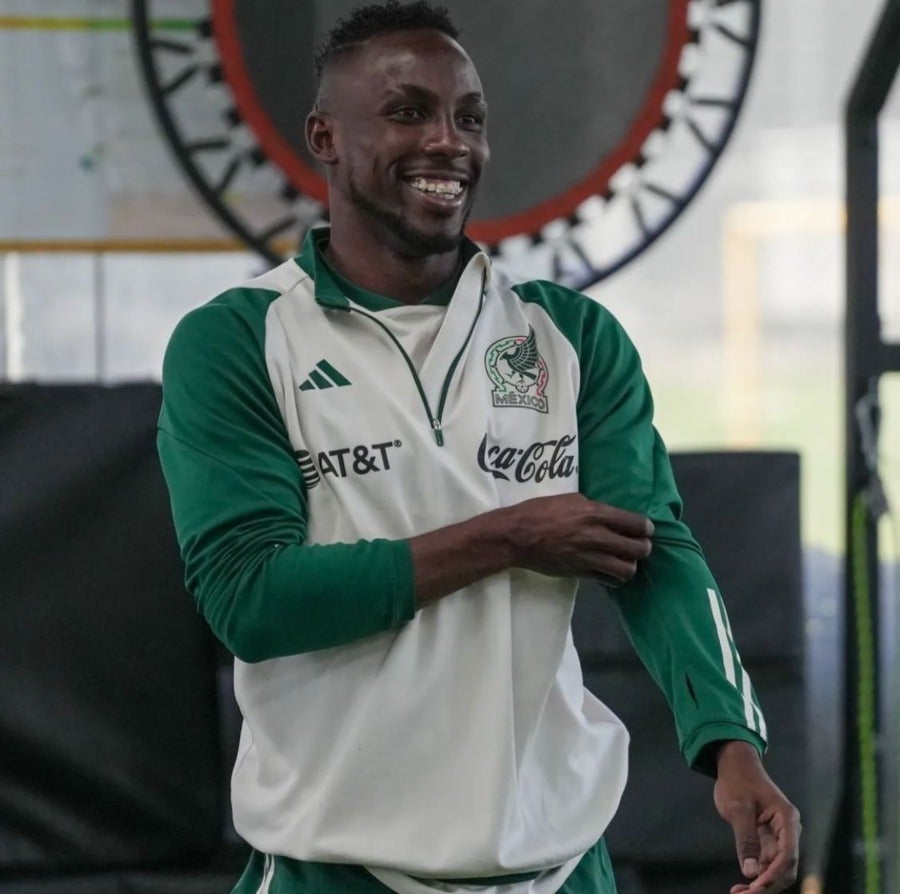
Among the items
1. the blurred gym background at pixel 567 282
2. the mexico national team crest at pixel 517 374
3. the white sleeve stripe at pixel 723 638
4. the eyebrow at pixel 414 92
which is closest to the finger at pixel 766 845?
the white sleeve stripe at pixel 723 638

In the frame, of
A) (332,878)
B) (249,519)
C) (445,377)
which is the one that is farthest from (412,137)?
(332,878)

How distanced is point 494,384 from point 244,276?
61.0 inches

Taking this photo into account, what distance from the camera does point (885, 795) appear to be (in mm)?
2400

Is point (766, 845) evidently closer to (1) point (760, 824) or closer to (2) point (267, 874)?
(1) point (760, 824)

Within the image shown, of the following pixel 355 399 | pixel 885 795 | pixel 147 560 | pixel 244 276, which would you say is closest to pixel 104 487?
pixel 147 560

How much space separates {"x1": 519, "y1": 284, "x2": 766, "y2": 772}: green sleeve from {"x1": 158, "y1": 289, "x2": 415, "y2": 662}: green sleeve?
0.69 ft

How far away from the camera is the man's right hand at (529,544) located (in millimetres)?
1114

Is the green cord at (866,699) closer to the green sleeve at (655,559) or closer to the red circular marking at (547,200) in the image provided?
the red circular marking at (547,200)

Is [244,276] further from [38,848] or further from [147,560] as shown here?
[38,848]

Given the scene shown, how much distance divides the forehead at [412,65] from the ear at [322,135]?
0.05 meters

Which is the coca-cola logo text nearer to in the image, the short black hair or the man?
the man

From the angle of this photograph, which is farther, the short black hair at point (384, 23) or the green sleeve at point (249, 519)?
the short black hair at point (384, 23)

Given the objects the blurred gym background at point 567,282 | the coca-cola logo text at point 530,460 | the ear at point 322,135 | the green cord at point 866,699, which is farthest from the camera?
the green cord at point 866,699

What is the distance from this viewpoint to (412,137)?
Result: 1.24 m
